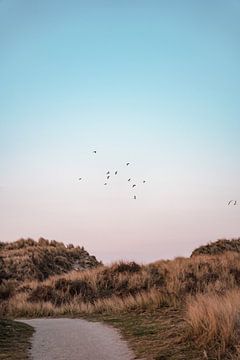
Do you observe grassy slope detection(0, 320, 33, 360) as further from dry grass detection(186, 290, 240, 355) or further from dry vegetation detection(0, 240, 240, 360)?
dry grass detection(186, 290, 240, 355)

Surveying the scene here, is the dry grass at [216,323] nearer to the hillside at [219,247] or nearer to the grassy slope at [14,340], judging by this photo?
the grassy slope at [14,340]

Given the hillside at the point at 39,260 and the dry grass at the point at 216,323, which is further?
the hillside at the point at 39,260

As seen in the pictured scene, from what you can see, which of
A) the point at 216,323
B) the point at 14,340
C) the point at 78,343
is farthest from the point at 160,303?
the point at 216,323

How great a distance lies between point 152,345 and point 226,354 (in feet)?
8.95

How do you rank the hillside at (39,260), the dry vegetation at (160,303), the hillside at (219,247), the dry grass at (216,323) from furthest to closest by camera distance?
the hillside at (219,247) → the hillside at (39,260) → the dry vegetation at (160,303) → the dry grass at (216,323)

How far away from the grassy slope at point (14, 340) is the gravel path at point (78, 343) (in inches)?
9.0

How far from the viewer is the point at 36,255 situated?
4634 cm

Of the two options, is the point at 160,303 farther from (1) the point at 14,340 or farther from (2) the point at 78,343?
(1) the point at 14,340

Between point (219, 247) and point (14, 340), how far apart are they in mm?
34344

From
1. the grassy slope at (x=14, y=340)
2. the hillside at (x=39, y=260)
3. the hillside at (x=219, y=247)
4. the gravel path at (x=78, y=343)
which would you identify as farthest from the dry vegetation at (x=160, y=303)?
the hillside at (x=219, y=247)

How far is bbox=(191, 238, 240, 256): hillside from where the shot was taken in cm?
4478

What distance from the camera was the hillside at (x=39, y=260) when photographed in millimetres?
41344

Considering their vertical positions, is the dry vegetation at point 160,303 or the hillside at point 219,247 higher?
the hillside at point 219,247

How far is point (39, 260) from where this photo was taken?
4531 cm
